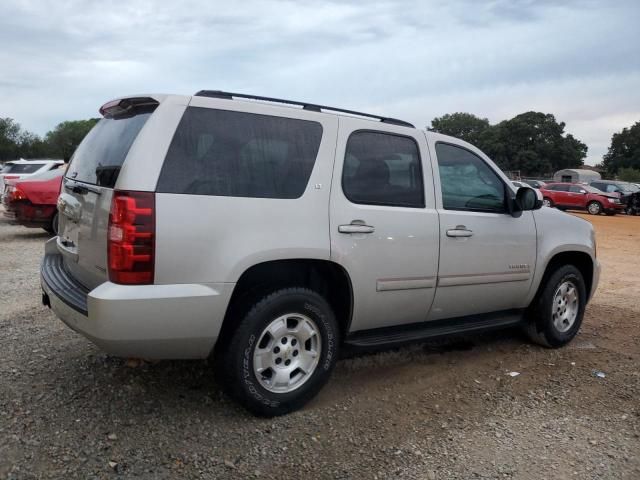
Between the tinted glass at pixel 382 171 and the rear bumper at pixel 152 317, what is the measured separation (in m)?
1.16

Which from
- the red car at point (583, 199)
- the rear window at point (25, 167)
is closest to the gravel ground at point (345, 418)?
the rear window at point (25, 167)

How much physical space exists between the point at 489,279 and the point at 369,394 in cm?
132

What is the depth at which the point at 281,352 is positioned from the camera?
3.36 metres

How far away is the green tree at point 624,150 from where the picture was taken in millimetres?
83688

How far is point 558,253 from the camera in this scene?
4.87 meters

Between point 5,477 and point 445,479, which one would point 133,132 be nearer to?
point 5,477

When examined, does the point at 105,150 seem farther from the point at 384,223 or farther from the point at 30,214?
the point at 30,214

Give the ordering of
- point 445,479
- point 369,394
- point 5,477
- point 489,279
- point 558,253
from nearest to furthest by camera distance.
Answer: point 5,477 → point 445,479 → point 369,394 → point 489,279 → point 558,253

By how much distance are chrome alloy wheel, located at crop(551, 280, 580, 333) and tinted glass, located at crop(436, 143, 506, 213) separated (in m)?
1.09

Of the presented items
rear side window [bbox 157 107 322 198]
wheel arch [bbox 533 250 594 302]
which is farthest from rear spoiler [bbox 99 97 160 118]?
wheel arch [bbox 533 250 594 302]

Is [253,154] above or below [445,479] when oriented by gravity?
above

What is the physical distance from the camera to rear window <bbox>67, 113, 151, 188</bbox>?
3110mm

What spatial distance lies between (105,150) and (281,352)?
1.64 m

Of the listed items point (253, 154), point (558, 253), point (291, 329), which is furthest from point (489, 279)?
point (253, 154)
